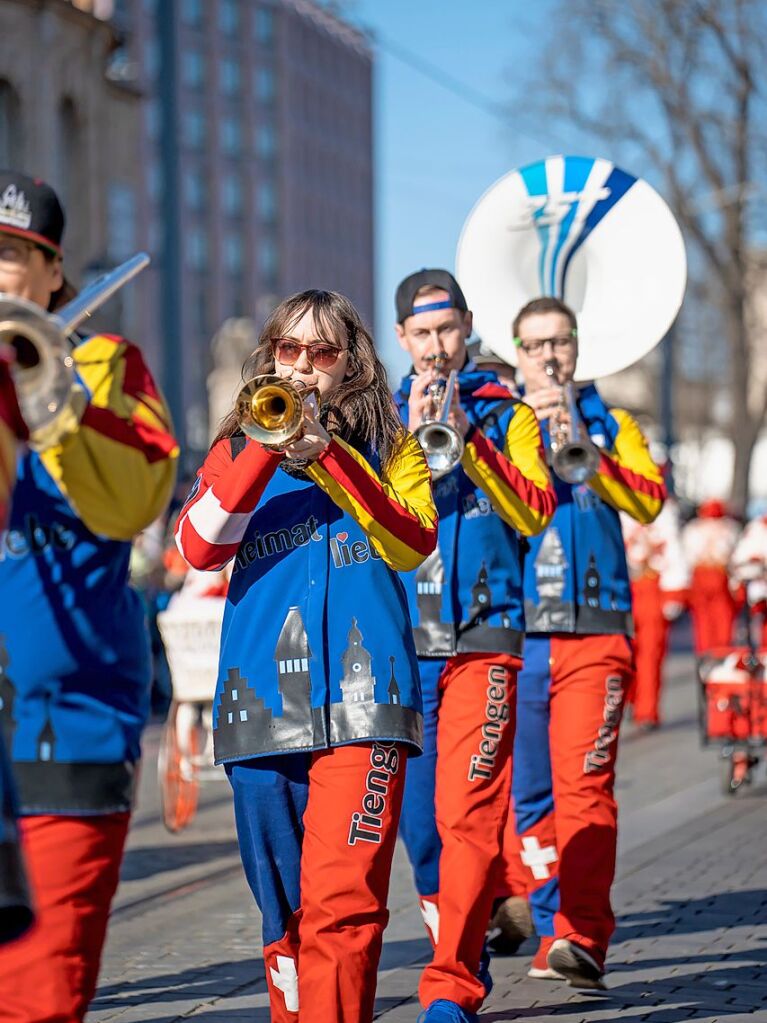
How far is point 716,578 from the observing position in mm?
16891

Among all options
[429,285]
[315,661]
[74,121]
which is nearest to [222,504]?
[315,661]

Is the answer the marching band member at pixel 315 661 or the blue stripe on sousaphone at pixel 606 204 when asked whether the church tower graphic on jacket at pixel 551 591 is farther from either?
the marching band member at pixel 315 661

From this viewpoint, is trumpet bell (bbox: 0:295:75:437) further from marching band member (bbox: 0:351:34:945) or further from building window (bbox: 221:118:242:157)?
building window (bbox: 221:118:242:157)

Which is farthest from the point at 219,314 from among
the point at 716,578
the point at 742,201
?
the point at 716,578

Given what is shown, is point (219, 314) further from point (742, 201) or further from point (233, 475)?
point (233, 475)

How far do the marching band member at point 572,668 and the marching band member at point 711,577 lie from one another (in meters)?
9.73

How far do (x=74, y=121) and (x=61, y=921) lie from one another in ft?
70.3

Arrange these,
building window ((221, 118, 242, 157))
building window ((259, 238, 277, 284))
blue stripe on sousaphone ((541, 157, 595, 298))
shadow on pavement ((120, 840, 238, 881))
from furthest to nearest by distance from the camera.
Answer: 1. building window ((259, 238, 277, 284))
2. building window ((221, 118, 242, 157))
3. shadow on pavement ((120, 840, 238, 881))
4. blue stripe on sousaphone ((541, 157, 595, 298))

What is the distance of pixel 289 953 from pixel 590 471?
230cm

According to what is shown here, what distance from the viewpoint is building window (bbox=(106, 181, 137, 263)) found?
25250mm

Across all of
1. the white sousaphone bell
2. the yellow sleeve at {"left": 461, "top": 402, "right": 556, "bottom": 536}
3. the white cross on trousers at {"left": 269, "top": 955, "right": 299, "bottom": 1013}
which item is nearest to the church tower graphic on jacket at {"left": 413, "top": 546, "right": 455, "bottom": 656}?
the yellow sleeve at {"left": 461, "top": 402, "right": 556, "bottom": 536}

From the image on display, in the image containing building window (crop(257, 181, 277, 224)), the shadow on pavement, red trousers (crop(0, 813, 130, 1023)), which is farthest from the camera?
building window (crop(257, 181, 277, 224))

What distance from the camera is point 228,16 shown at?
9800 centimetres

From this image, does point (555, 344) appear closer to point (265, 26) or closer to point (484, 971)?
point (484, 971)
